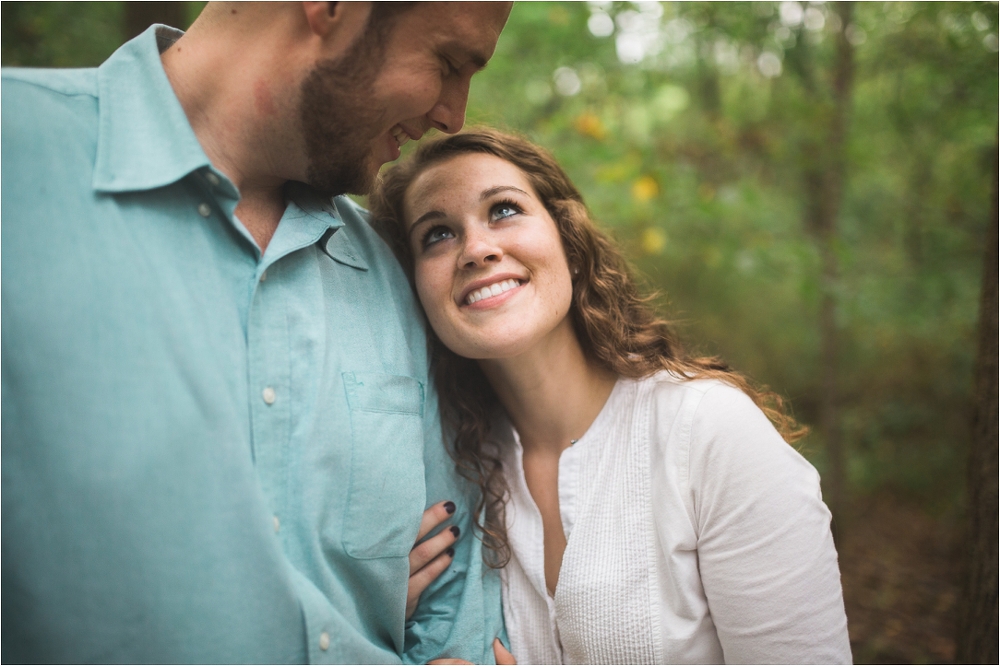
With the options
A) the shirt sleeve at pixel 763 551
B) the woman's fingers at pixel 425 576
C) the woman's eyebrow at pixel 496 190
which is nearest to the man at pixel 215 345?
the woman's fingers at pixel 425 576

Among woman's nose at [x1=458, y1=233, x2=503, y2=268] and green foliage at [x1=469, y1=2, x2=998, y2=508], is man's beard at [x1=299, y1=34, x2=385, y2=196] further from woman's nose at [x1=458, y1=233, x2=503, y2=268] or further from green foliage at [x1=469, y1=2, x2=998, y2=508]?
green foliage at [x1=469, y1=2, x2=998, y2=508]

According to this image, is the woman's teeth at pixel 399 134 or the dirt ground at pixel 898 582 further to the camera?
the dirt ground at pixel 898 582

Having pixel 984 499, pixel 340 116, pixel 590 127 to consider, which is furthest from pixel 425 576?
pixel 590 127

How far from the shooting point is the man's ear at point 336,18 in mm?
1462

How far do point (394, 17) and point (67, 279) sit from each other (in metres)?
0.90

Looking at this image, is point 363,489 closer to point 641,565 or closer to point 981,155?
point 641,565

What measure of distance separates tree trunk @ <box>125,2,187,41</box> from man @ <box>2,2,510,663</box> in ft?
4.19

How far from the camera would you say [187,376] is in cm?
130

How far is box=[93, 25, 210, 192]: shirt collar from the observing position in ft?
4.34

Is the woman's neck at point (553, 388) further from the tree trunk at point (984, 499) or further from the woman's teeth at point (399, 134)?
the tree trunk at point (984, 499)

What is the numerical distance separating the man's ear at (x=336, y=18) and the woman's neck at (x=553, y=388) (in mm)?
1024

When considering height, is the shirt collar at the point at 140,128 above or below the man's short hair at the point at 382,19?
below

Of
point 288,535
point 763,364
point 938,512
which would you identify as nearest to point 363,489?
point 288,535

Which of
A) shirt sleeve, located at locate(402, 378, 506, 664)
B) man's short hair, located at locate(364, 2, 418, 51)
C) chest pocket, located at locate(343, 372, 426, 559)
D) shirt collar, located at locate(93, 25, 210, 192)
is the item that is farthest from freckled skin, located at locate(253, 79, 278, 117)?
shirt sleeve, located at locate(402, 378, 506, 664)
